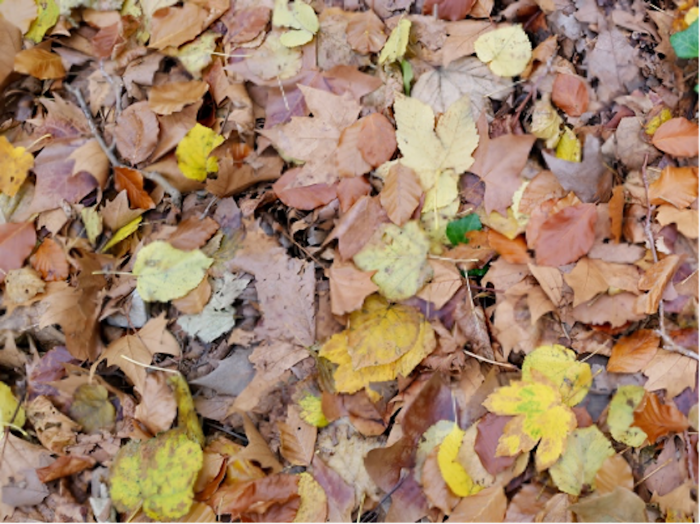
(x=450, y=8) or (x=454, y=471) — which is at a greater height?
Result: (x=450, y=8)

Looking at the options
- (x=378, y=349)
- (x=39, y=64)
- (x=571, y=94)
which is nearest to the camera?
(x=378, y=349)

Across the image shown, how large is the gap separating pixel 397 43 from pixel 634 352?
1288 mm

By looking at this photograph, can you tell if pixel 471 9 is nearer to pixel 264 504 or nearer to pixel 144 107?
pixel 144 107

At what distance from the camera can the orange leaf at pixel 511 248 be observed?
6.13 feet

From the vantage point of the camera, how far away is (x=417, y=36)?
2.07 metres

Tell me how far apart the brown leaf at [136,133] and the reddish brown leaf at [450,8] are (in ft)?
3.60

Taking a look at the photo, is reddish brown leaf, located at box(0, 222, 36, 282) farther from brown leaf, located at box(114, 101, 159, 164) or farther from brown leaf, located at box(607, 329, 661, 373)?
brown leaf, located at box(607, 329, 661, 373)

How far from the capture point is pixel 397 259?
1.91 metres

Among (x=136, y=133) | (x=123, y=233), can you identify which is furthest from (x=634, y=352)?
(x=136, y=133)

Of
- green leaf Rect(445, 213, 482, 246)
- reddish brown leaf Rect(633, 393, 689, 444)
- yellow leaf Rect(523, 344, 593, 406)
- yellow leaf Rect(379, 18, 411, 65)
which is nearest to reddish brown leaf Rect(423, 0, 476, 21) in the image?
yellow leaf Rect(379, 18, 411, 65)

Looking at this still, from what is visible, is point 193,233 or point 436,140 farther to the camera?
point 193,233

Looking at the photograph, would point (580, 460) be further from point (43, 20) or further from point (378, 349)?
point (43, 20)

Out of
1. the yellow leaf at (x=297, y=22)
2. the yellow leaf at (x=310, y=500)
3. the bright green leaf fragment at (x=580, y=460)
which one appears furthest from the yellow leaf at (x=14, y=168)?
the bright green leaf fragment at (x=580, y=460)

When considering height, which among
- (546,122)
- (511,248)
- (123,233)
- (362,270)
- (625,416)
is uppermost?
(546,122)
